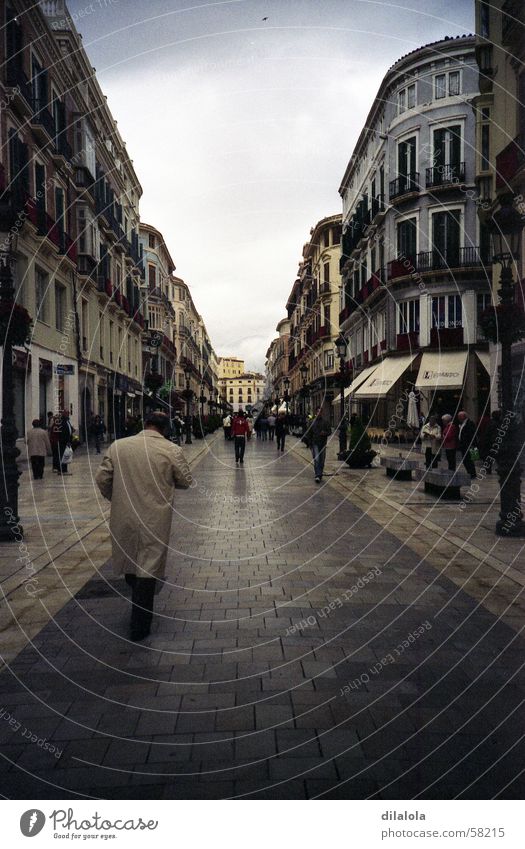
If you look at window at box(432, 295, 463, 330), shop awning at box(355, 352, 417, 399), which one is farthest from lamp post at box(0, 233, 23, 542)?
window at box(432, 295, 463, 330)

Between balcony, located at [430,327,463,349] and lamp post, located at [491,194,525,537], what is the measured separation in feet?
76.8

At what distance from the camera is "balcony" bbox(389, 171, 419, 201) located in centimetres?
3403

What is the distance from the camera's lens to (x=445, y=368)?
31.8 m


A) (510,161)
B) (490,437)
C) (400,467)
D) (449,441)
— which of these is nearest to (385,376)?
(510,161)

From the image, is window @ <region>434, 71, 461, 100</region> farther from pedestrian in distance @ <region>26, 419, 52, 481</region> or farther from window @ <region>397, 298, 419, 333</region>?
pedestrian in distance @ <region>26, 419, 52, 481</region>

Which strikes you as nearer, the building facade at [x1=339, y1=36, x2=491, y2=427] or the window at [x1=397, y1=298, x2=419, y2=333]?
the building facade at [x1=339, y1=36, x2=491, y2=427]

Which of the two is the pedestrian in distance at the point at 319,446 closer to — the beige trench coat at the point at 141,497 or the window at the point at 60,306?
the beige trench coat at the point at 141,497

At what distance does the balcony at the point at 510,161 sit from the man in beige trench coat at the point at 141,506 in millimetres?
16273

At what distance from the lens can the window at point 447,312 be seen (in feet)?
108

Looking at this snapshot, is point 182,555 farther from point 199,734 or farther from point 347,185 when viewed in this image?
point 347,185

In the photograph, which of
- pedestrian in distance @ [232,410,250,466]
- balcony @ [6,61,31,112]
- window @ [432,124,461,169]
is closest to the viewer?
pedestrian in distance @ [232,410,250,466]

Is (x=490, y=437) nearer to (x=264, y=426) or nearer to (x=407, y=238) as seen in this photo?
(x=407, y=238)

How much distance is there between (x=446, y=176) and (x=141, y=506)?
32.0m
